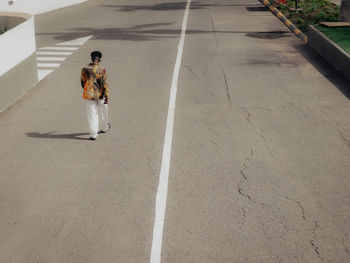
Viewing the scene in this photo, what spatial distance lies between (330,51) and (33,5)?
17.1 meters

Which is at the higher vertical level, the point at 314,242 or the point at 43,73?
the point at 314,242

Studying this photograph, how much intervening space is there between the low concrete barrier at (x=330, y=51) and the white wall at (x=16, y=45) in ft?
29.8

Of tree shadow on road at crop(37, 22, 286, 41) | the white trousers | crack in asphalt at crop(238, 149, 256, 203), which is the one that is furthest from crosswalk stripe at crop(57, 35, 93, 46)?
crack in asphalt at crop(238, 149, 256, 203)

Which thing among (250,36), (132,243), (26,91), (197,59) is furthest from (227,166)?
(250,36)

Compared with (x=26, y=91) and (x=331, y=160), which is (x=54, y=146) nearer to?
(x=26, y=91)

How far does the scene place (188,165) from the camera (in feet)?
30.0

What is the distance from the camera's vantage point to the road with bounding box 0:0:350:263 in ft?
22.2

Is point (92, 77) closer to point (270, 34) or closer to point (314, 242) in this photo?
point (314, 242)

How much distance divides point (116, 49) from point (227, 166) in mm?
10898

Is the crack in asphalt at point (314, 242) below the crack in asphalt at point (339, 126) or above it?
below

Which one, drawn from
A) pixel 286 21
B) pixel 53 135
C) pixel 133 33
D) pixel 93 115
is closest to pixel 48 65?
pixel 133 33

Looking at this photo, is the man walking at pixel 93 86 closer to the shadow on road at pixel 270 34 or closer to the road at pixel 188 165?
the road at pixel 188 165

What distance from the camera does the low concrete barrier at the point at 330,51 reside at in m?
15.1

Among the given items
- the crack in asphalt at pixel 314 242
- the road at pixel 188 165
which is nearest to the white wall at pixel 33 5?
the road at pixel 188 165
